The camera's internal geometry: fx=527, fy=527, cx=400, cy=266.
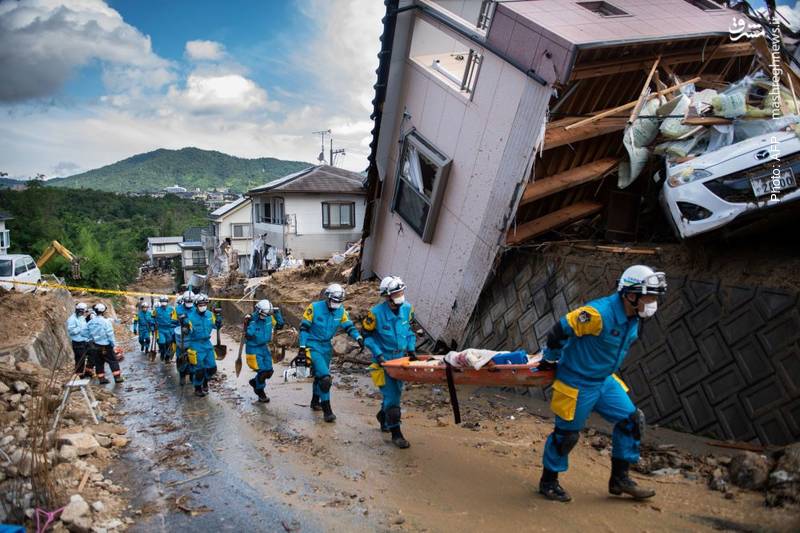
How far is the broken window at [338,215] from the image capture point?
29578 mm

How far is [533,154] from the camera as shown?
25.5 feet

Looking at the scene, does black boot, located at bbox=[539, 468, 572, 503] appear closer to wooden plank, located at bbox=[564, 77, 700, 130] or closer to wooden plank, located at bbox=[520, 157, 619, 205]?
wooden plank, located at bbox=[520, 157, 619, 205]

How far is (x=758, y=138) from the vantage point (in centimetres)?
631

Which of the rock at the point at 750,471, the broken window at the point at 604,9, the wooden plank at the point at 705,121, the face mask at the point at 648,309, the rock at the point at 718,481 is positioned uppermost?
the broken window at the point at 604,9

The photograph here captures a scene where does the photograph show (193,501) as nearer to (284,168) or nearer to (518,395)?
(518,395)

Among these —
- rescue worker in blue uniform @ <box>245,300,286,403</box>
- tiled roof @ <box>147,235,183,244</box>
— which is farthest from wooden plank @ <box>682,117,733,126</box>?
tiled roof @ <box>147,235,183,244</box>

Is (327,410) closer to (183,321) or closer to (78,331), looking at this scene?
(183,321)

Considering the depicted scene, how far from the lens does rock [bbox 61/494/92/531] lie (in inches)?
165

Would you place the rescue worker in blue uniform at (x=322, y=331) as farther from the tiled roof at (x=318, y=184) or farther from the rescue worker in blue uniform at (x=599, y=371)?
the tiled roof at (x=318, y=184)

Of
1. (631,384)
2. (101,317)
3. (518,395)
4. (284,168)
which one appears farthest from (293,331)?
(284,168)

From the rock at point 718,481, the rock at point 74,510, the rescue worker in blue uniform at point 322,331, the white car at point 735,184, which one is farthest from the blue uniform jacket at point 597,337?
the rock at point 74,510

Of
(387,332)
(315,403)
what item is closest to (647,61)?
(387,332)

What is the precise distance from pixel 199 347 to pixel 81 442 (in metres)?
3.73

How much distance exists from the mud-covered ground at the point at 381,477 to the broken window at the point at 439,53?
6046 mm
